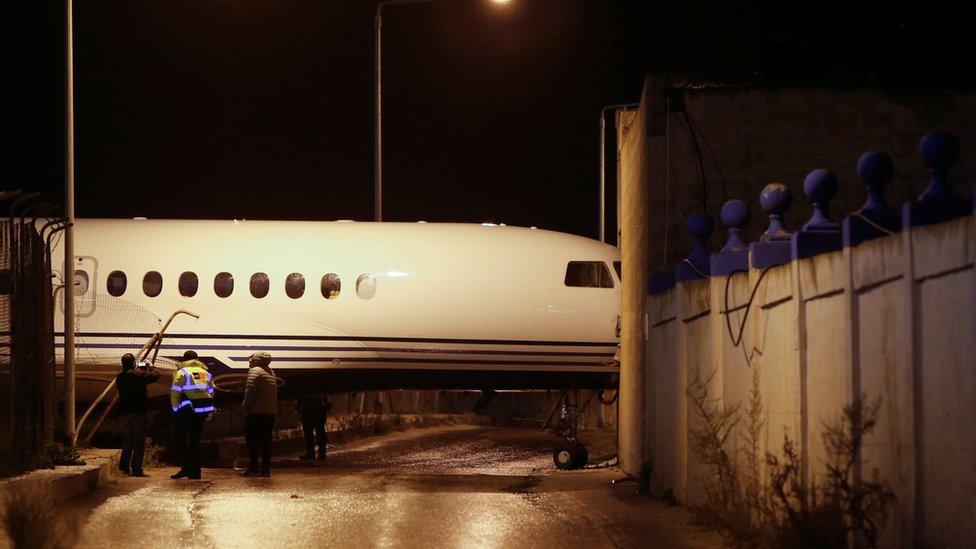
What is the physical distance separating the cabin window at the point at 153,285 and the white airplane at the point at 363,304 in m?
0.02

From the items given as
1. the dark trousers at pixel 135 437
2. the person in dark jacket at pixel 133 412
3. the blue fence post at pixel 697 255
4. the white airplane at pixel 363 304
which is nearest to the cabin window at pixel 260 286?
the white airplane at pixel 363 304

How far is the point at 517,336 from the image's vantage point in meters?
22.4

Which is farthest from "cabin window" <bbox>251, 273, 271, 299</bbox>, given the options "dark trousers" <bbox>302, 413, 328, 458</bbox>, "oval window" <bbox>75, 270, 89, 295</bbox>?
"oval window" <bbox>75, 270, 89, 295</bbox>

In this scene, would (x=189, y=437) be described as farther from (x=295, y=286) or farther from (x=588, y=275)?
(x=588, y=275)

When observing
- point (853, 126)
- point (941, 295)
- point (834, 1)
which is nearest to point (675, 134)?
point (853, 126)

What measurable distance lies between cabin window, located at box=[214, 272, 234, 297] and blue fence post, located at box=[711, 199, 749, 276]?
37.0ft

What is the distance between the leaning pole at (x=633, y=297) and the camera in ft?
58.2

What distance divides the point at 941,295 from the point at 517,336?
47.5 ft

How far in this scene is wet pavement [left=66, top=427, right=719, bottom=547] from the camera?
11.8m

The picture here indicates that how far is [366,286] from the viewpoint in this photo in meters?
22.9

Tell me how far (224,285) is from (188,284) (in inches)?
25.9

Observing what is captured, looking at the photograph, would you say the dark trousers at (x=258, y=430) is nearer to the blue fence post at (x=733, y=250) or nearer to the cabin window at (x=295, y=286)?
the cabin window at (x=295, y=286)

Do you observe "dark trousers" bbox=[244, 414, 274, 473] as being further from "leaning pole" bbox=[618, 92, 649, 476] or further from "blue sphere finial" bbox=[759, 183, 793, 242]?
"blue sphere finial" bbox=[759, 183, 793, 242]

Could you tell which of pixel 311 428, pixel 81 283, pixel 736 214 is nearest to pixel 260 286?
pixel 311 428
